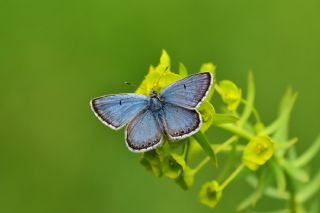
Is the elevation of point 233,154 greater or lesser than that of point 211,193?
greater

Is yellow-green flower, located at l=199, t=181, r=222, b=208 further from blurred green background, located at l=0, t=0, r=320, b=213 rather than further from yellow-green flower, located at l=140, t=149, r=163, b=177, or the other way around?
blurred green background, located at l=0, t=0, r=320, b=213

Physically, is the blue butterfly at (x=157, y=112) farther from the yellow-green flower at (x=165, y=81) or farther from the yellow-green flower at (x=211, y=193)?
the yellow-green flower at (x=211, y=193)

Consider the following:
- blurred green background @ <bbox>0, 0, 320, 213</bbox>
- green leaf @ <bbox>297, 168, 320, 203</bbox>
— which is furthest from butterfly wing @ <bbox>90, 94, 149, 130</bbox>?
blurred green background @ <bbox>0, 0, 320, 213</bbox>

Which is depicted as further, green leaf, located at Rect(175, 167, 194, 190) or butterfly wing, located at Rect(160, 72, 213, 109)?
green leaf, located at Rect(175, 167, 194, 190)

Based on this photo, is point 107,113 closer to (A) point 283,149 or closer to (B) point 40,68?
(A) point 283,149

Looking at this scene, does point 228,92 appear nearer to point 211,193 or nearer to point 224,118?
point 224,118

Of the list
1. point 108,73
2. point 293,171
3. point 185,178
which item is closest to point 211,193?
point 185,178
